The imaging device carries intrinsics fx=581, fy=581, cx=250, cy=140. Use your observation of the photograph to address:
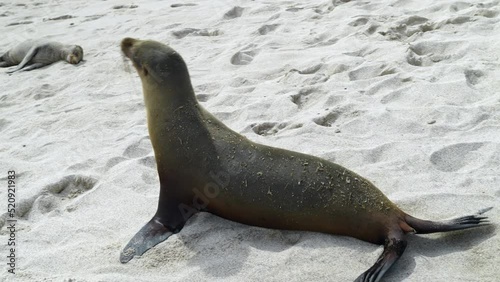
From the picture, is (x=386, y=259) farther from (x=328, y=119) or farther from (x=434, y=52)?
(x=434, y=52)

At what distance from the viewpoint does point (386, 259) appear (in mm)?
2660

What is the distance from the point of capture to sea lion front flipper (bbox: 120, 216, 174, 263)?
3004 mm

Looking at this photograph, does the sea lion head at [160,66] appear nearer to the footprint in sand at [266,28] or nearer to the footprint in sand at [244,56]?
the footprint in sand at [244,56]

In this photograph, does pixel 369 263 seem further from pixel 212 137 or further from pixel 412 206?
pixel 212 137

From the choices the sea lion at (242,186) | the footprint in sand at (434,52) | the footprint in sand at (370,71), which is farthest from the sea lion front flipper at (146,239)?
the footprint in sand at (434,52)

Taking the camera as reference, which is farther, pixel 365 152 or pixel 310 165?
pixel 365 152

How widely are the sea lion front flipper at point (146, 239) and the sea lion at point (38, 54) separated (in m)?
4.17

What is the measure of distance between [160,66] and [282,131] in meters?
1.15

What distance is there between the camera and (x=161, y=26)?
755 centimetres

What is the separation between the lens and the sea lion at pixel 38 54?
6.89 meters

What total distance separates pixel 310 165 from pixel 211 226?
64 cm

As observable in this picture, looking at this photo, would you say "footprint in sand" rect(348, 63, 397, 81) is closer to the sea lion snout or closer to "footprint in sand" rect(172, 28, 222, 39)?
the sea lion snout

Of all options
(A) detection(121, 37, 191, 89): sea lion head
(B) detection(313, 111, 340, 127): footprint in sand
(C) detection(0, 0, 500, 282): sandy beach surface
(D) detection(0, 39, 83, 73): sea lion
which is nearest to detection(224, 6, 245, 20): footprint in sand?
(C) detection(0, 0, 500, 282): sandy beach surface

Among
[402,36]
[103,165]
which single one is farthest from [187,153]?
[402,36]
